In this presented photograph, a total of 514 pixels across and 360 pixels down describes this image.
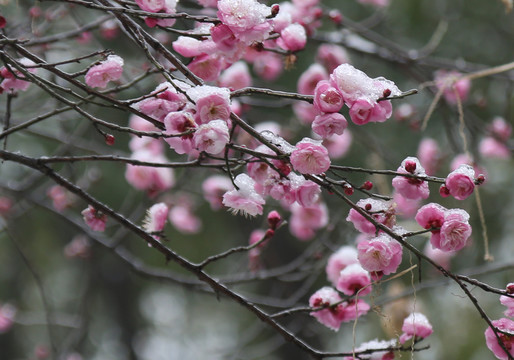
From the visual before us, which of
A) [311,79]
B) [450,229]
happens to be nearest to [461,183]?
[450,229]

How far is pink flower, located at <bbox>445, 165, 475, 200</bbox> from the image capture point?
3.77 ft

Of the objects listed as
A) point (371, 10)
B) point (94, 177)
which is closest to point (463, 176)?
point (94, 177)

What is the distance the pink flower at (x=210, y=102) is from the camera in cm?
106

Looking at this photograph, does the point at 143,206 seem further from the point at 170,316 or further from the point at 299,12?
the point at 170,316

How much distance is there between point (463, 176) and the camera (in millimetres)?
1149

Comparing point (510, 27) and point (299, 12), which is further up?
point (299, 12)

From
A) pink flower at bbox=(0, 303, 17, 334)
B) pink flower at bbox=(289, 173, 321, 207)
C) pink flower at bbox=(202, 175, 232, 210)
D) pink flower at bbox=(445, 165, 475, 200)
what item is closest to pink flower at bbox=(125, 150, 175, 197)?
pink flower at bbox=(202, 175, 232, 210)

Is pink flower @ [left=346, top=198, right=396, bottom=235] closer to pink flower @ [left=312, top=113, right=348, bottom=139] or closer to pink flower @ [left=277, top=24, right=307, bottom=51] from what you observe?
pink flower @ [left=312, top=113, right=348, bottom=139]

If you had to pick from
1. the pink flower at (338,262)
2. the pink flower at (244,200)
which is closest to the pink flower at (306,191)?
the pink flower at (244,200)

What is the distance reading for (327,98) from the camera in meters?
1.11

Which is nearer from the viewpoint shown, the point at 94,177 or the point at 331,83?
the point at 331,83

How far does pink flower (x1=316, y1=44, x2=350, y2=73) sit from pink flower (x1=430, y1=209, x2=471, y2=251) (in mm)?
1632

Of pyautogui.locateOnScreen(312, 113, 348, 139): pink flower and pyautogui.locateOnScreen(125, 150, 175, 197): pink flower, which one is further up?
pyautogui.locateOnScreen(312, 113, 348, 139): pink flower

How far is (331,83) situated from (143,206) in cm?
160
